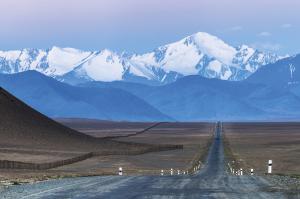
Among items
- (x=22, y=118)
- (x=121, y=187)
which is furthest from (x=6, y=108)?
(x=121, y=187)

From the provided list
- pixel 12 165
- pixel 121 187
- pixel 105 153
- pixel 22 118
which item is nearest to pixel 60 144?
pixel 22 118

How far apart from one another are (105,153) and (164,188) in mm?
99444

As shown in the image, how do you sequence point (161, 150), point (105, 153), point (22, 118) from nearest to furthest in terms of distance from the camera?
1. point (105, 153)
2. point (161, 150)
3. point (22, 118)

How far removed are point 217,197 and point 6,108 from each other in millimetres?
147711

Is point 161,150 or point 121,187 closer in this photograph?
point 121,187

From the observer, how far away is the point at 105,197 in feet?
98.0

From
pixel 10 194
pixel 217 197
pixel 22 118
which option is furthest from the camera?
pixel 22 118

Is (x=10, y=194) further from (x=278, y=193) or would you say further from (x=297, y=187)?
(x=297, y=187)

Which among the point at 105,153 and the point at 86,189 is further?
the point at 105,153

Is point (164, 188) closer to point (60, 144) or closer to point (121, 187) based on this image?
point (121, 187)

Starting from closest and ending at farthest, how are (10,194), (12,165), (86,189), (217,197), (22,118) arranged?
(217,197) < (10,194) < (86,189) < (12,165) < (22,118)

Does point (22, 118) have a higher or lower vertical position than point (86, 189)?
higher

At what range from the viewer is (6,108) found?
172500 mm

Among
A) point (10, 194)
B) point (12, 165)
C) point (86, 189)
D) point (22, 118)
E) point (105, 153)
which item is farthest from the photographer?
point (22, 118)
